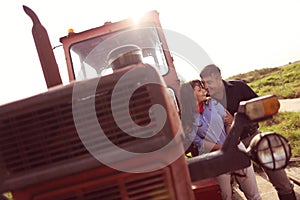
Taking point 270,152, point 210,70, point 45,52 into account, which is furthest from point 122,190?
point 210,70

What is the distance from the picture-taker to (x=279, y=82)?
25172mm

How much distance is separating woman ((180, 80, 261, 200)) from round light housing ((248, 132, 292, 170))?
3.89ft

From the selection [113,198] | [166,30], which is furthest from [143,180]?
[166,30]

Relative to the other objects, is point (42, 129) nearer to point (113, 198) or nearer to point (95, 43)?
point (113, 198)

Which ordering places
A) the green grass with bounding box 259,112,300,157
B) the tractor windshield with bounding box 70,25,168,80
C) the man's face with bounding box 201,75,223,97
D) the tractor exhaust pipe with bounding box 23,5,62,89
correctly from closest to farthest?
the tractor exhaust pipe with bounding box 23,5,62,89 < the man's face with bounding box 201,75,223,97 < the tractor windshield with bounding box 70,25,168,80 < the green grass with bounding box 259,112,300,157

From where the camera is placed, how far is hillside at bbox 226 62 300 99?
16.5 m

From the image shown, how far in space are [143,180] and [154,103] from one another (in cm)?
40

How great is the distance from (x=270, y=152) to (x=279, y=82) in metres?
25.2

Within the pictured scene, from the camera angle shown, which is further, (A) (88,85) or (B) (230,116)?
(B) (230,116)

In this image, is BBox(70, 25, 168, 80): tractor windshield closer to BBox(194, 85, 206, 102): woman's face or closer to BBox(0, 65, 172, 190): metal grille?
BBox(194, 85, 206, 102): woman's face

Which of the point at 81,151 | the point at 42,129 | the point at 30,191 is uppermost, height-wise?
the point at 42,129

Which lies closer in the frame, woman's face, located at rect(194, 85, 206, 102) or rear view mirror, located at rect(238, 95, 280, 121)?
rear view mirror, located at rect(238, 95, 280, 121)

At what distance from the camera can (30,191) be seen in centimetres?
170

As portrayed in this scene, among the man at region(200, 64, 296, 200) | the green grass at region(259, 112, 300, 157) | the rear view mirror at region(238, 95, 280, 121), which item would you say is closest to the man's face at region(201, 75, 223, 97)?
the man at region(200, 64, 296, 200)
